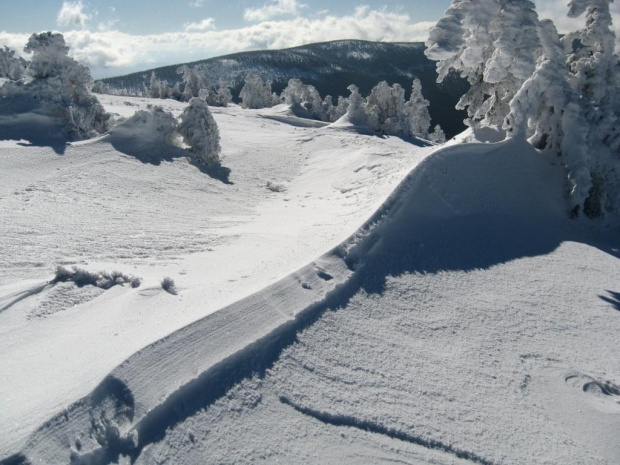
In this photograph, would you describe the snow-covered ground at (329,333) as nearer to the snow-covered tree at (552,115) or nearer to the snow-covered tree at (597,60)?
the snow-covered tree at (552,115)

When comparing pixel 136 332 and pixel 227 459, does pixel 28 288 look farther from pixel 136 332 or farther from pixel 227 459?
pixel 227 459

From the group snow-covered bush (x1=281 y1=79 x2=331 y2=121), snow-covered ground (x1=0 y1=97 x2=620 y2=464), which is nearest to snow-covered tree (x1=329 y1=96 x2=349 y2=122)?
snow-covered bush (x1=281 y1=79 x2=331 y2=121)

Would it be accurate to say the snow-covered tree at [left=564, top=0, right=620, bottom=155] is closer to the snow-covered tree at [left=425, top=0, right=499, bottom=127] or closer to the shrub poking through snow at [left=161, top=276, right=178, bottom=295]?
the snow-covered tree at [left=425, top=0, right=499, bottom=127]

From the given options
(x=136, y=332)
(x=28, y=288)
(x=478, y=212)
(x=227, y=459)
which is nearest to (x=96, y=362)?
(x=136, y=332)

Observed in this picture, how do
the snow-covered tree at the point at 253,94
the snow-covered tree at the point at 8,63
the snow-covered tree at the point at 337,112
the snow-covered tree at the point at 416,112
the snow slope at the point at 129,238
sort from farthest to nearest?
the snow-covered tree at the point at 253,94, the snow-covered tree at the point at 337,112, the snow-covered tree at the point at 8,63, the snow-covered tree at the point at 416,112, the snow slope at the point at 129,238

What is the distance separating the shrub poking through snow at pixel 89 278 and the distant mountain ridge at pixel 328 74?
113 meters

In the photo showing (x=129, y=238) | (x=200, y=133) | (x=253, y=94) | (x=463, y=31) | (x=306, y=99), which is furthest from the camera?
(x=253, y=94)

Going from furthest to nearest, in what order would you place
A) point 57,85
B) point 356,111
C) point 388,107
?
point 388,107 → point 356,111 → point 57,85

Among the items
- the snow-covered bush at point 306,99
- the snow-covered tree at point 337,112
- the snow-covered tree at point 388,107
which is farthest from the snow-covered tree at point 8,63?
the snow-covered tree at point 388,107

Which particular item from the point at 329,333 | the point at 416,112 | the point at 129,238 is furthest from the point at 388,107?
the point at 329,333

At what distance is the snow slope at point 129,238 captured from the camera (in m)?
5.09

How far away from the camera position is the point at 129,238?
1028 cm

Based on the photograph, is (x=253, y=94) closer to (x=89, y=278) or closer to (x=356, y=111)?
(x=356, y=111)

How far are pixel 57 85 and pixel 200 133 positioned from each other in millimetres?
7863
